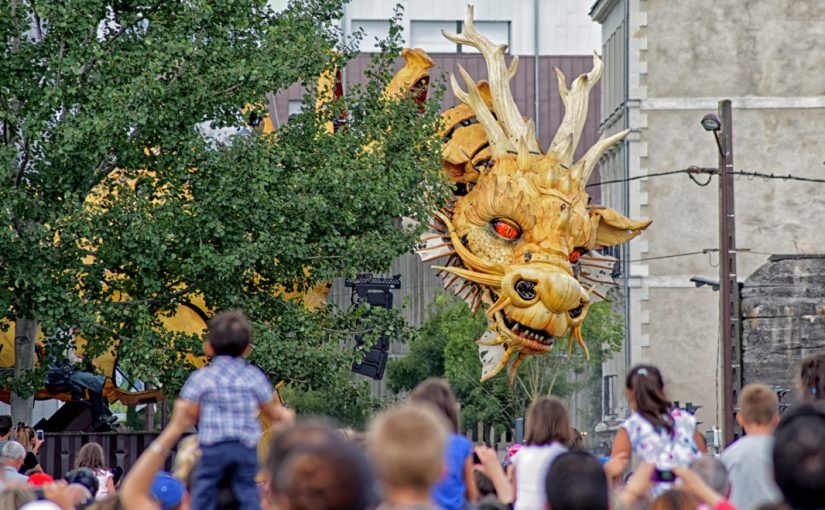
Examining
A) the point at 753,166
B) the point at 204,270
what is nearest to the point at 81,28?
the point at 204,270

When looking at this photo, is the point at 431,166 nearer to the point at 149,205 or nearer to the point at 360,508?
the point at 149,205

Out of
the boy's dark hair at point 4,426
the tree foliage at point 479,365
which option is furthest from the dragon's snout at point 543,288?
the tree foliage at point 479,365

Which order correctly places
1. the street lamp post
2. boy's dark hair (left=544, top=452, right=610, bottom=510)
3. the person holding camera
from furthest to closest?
1. the street lamp post
2. the person holding camera
3. boy's dark hair (left=544, top=452, right=610, bottom=510)

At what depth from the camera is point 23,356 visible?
70.7ft

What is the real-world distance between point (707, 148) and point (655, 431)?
42.4 m

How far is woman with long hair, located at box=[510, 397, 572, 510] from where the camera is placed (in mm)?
9445

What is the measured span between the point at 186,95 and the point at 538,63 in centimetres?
4384

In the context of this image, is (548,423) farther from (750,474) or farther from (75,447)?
(75,447)

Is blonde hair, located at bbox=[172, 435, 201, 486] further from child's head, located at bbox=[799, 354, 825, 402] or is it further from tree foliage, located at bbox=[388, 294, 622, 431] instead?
tree foliage, located at bbox=[388, 294, 622, 431]

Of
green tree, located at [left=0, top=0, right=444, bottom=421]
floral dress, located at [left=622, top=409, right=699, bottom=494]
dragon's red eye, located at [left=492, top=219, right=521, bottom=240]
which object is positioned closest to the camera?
floral dress, located at [left=622, top=409, right=699, bottom=494]

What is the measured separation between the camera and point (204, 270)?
20.9 metres

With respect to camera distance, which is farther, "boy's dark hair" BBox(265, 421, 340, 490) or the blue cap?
the blue cap

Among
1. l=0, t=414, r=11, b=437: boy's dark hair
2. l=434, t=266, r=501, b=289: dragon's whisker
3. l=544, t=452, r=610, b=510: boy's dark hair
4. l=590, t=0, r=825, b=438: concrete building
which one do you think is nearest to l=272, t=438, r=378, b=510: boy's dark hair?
l=544, t=452, r=610, b=510: boy's dark hair

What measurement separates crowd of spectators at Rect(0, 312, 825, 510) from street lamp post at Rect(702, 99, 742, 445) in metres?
14.3
